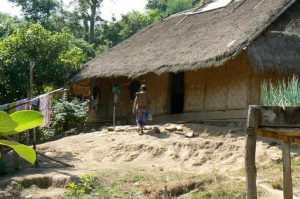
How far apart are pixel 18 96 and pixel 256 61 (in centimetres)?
847

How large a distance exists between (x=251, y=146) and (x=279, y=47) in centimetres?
790

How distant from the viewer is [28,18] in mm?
25234

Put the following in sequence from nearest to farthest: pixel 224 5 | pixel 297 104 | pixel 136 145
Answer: pixel 297 104 → pixel 136 145 → pixel 224 5

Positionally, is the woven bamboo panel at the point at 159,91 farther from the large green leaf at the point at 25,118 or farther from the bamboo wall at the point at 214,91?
the large green leaf at the point at 25,118

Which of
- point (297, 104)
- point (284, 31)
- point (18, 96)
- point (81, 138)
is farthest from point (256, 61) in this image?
point (18, 96)

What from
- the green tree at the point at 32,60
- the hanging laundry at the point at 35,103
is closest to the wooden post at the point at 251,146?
the hanging laundry at the point at 35,103

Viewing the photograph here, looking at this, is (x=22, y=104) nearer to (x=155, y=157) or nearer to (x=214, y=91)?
(x=155, y=157)

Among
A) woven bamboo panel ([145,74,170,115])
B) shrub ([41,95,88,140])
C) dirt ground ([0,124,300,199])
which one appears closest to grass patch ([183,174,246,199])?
dirt ground ([0,124,300,199])

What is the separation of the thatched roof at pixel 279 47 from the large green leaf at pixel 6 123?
10295mm

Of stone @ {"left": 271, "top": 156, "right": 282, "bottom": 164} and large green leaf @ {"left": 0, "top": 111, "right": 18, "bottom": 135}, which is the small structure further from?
stone @ {"left": 271, "top": 156, "right": 282, "bottom": 164}

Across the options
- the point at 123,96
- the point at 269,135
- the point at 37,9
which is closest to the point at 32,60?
the point at 123,96

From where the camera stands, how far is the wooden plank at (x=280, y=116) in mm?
3643

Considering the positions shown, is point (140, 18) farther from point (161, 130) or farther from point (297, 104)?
point (297, 104)

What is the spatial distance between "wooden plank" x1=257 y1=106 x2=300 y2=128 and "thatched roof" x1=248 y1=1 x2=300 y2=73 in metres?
7.09
